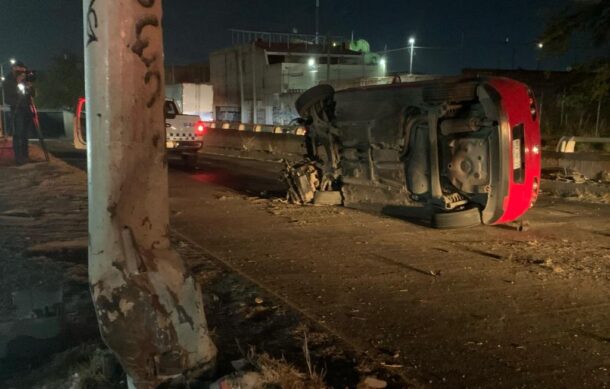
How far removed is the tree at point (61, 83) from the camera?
71.3 meters

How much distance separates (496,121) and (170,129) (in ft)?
38.3

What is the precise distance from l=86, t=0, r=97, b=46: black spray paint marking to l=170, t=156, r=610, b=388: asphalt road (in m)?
2.74

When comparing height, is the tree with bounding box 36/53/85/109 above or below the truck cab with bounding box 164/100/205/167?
above

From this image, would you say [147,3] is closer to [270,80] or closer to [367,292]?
[367,292]

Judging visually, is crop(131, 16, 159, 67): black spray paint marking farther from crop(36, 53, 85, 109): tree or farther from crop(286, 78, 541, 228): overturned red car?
crop(36, 53, 85, 109): tree

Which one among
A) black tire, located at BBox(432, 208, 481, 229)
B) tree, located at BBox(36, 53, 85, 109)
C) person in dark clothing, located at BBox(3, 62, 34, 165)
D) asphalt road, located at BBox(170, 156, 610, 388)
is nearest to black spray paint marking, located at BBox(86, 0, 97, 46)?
asphalt road, located at BBox(170, 156, 610, 388)

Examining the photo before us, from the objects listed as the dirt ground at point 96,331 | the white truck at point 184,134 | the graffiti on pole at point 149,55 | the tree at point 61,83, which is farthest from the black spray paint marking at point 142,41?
the tree at point 61,83

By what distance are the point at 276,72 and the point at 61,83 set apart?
3791 centimetres

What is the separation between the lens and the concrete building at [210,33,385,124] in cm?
4447

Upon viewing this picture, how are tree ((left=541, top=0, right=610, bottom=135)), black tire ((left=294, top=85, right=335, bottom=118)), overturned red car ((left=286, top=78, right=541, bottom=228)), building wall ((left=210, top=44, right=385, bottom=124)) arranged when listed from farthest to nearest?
building wall ((left=210, top=44, right=385, bottom=124)), tree ((left=541, top=0, right=610, bottom=135)), black tire ((left=294, top=85, right=335, bottom=118)), overturned red car ((left=286, top=78, right=541, bottom=228))

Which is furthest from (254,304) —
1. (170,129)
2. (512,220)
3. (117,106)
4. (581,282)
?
(170,129)

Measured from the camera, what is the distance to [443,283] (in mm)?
6125

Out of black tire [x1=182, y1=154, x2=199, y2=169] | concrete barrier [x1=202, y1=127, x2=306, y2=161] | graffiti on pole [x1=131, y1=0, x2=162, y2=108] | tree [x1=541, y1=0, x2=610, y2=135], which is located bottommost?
black tire [x1=182, y1=154, x2=199, y2=169]

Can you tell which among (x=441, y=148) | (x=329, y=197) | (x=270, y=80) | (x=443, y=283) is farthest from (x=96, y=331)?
(x=270, y=80)
